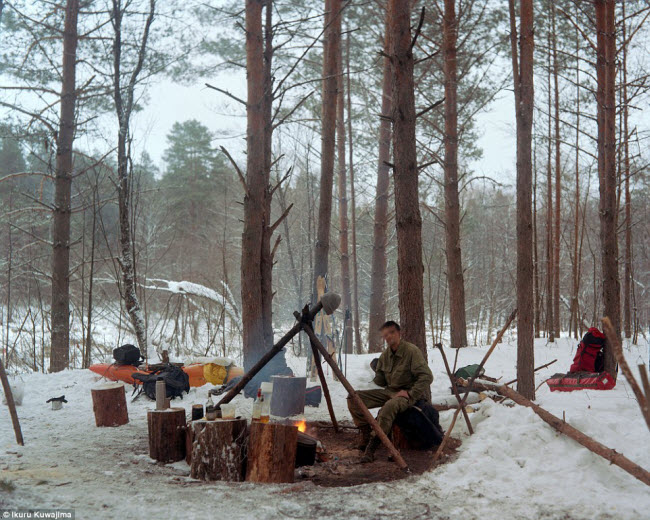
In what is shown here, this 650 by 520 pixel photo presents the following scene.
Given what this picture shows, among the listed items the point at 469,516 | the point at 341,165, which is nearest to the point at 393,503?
the point at 469,516

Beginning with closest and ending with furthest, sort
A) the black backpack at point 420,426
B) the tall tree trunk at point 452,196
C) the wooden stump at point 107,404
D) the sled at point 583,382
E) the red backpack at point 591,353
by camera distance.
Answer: the black backpack at point 420,426 < the wooden stump at point 107,404 < the sled at point 583,382 < the red backpack at point 591,353 < the tall tree trunk at point 452,196

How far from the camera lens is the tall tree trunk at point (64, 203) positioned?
38.1ft

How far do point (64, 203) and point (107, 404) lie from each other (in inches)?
264

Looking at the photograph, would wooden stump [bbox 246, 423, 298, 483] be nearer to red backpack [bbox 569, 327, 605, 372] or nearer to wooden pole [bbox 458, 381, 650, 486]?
wooden pole [bbox 458, 381, 650, 486]

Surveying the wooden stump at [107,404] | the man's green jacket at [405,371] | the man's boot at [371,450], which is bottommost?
the man's boot at [371,450]

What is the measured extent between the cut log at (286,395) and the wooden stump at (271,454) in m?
2.31

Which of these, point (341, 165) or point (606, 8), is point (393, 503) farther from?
point (341, 165)

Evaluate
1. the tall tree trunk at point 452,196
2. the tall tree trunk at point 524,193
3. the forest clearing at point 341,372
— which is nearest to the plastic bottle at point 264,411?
the forest clearing at point 341,372

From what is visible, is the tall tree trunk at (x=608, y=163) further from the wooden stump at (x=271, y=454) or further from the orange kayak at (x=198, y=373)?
the orange kayak at (x=198, y=373)

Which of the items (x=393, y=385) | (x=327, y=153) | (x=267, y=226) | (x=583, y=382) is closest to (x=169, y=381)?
(x=267, y=226)

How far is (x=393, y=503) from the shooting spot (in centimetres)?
405

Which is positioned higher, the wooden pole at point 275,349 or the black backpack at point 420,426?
the wooden pole at point 275,349

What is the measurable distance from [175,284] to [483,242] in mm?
25183

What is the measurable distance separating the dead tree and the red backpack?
27.2 feet
